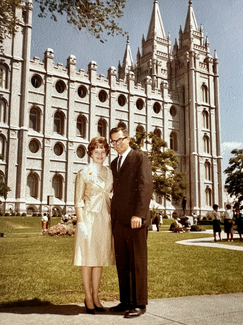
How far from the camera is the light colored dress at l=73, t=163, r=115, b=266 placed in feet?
11.2

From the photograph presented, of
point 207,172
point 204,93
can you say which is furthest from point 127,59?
point 207,172

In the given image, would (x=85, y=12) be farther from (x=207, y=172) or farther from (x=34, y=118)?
(x=207, y=172)

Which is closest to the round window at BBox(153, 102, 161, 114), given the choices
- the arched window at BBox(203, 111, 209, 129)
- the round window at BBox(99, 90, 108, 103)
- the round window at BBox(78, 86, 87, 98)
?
the arched window at BBox(203, 111, 209, 129)

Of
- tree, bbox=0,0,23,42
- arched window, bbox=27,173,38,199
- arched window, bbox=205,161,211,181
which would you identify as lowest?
arched window, bbox=27,173,38,199

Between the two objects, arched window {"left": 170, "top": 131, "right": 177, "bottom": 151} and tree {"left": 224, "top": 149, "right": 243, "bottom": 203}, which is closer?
tree {"left": 224, "top": 149, "right": 243, "bottom": 203}

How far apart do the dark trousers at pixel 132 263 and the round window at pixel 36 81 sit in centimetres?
2942

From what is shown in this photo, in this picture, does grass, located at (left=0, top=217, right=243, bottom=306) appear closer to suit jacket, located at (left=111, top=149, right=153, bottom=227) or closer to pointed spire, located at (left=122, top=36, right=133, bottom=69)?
suit jacket, located at (left=111, top=149, right=153, bottom=227)

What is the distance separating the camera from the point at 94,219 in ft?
11.5

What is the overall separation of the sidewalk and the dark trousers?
22 centimetres

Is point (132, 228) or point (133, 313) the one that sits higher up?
point (132, 228)

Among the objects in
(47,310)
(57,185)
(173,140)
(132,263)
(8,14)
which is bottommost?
(47,310)

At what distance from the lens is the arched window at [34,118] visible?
30672mm

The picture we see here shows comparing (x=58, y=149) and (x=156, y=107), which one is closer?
(x=58, y=149)

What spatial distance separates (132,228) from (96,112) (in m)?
31.4
